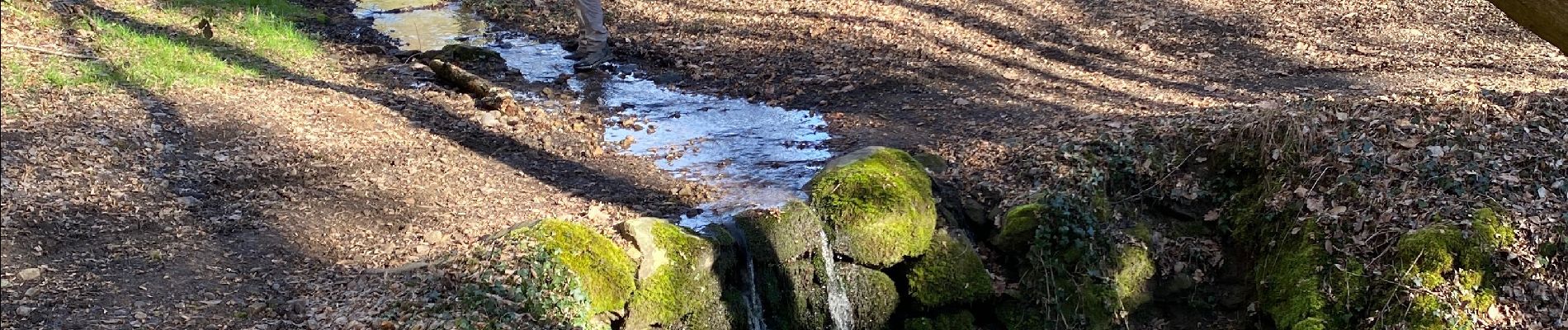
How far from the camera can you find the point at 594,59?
11695mm

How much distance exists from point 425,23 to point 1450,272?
42.7 feet

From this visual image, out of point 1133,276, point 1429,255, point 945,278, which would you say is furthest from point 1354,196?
point 945,278

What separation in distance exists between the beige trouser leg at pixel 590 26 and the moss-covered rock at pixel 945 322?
649cm

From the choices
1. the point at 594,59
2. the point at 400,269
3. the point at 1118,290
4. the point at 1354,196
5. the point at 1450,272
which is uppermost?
the point at 400,269

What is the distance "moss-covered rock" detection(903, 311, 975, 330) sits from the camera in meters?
6.58

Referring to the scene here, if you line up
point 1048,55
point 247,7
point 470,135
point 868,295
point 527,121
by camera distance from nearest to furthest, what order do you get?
point 868,295 → point 470,135 → point 527,121 → point 1048,55 → point 247,7

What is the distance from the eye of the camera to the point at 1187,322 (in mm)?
6750

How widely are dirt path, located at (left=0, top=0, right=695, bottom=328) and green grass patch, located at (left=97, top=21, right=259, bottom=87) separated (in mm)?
150

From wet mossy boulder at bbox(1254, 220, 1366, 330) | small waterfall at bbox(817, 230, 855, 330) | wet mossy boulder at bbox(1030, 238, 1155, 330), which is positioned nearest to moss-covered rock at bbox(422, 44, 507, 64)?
small waterfall at bbox(817, 230, 855, 330)

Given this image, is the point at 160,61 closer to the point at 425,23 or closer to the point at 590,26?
the point at 590,26

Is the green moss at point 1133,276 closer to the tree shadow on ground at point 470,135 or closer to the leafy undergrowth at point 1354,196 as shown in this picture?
the leafy undergrowth at point 1354,196

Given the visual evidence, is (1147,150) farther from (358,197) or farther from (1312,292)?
(358,197)

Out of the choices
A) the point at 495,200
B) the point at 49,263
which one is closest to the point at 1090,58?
the point at 495,200

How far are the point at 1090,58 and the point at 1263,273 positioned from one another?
16.8ft
